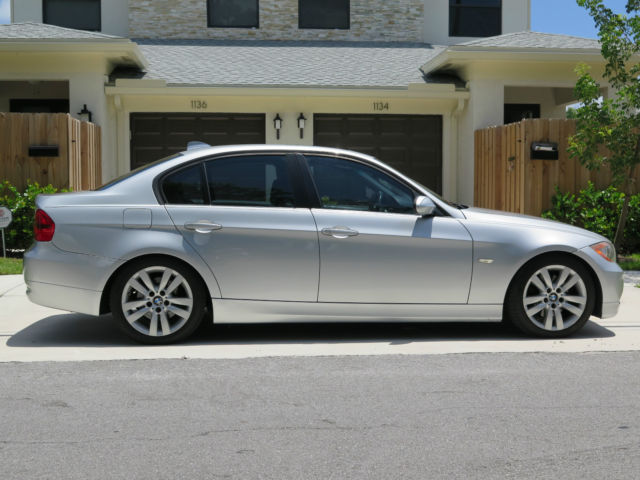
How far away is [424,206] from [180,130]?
11019mm

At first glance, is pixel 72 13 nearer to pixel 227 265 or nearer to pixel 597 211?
pixel 597 211

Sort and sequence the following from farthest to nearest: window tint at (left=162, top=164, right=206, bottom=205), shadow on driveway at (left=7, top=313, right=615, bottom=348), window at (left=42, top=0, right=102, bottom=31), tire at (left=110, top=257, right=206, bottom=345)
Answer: window at (left=42, top=0, right=102, bottom=31) < shadow on driveway at (left=7, top=313, right=615, bottom=348) < window tint at (left=162, top=164, right=206, bottom=205) < tire at (left=110, top=257, right=206, bottom=345)

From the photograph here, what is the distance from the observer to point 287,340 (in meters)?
6.93

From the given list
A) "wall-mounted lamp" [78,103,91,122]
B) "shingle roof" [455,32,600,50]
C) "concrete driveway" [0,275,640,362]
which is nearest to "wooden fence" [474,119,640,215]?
"shingle roof" [455,32,600,50]

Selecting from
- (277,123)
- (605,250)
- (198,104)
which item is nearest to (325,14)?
(277,123)

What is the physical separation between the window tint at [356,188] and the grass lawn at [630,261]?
5950 millimetres

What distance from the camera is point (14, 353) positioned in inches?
251

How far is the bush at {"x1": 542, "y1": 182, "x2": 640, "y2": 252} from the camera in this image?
12.8 m

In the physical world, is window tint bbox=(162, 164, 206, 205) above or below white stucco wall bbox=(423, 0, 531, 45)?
below

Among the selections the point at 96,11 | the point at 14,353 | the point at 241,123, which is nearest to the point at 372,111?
the point at 241,123

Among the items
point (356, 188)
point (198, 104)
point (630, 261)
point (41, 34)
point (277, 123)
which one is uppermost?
point (41, 34)

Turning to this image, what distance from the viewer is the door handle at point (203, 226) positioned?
6574mm

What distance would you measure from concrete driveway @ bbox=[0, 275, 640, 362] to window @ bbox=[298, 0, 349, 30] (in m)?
14.0

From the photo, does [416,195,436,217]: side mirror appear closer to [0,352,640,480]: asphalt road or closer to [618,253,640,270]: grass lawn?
[0,352,640,480]: asphalt road
